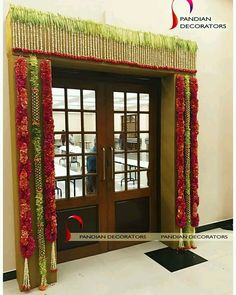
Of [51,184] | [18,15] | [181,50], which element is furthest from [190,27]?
[51,184]

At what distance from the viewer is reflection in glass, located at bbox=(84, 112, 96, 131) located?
2.94 metres

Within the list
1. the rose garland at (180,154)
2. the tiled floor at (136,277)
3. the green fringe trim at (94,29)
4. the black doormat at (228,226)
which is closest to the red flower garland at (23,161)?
the green fringe trim at (94,29)

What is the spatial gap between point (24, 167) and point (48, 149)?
262mm

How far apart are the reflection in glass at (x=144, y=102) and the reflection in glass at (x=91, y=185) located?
1067 mm

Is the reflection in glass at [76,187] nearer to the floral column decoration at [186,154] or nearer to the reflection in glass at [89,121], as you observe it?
the reflection in glass at [89,121]

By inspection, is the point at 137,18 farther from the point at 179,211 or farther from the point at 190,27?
the point at 179,211

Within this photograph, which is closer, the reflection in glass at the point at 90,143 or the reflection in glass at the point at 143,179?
the reflection in glass at the point at 90,143

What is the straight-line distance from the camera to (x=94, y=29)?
2.53 metres

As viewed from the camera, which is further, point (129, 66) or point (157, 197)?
point (157, 197)

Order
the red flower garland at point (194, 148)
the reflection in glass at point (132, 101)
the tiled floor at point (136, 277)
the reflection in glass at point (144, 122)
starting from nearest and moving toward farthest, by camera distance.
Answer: the tiled floor at point (136, 277), the red flower garland at point (194, 148), the reflection in glass at point (132, 101), the reflection in glass at point (144, 122)

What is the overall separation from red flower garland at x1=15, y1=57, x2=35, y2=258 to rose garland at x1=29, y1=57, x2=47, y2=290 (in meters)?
0.06

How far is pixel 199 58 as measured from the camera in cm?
357

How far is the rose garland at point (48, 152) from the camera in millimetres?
2307

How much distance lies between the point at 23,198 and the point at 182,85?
2.11 metres
